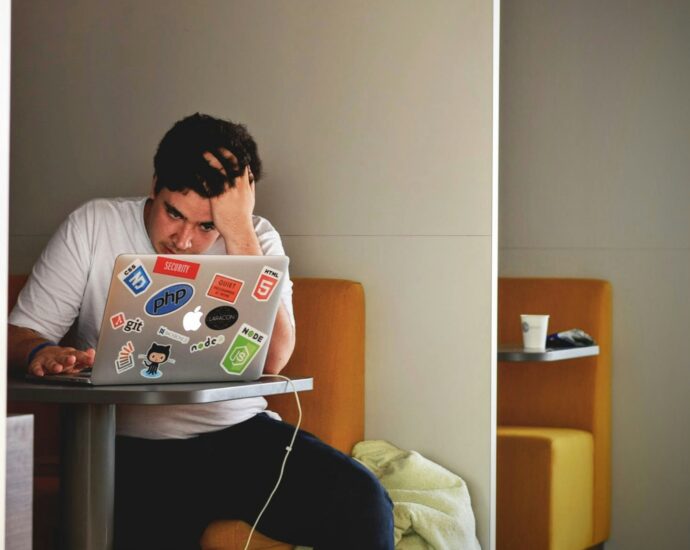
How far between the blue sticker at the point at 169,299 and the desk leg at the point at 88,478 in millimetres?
197

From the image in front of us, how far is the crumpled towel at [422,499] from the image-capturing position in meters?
2.38

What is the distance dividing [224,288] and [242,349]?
116 millimetres

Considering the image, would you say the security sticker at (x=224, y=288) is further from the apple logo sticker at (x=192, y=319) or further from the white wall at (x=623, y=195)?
the white wall at (x=623, y=195)

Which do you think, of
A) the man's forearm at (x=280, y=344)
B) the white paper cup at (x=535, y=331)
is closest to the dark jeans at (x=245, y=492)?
the man's forearm at (x=280, y=344)

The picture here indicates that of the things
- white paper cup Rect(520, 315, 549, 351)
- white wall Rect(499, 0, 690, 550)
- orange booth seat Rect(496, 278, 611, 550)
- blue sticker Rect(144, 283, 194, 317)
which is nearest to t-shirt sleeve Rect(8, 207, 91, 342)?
blue sticker Rect(144, 283, 194, 317)

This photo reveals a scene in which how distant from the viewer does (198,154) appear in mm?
2373

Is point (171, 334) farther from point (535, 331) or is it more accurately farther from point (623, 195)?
point (623, 195)

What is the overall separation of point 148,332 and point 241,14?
1433mm

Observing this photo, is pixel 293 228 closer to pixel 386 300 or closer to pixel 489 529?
pixel 386 300

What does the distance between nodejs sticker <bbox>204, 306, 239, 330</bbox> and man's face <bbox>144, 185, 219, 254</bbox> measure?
1.89ft

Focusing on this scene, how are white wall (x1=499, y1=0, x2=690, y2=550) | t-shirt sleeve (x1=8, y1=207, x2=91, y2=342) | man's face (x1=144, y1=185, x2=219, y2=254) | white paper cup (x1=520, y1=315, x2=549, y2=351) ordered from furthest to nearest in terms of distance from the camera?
white wall (x1=499, y1=0, x2=690, y2=550)
white paper cup (x1=520, y1=315, x2=549, y2=351)
man's face (x1=144, y1=185, x2=219, y2=254)
t-shirt sleeve (x1=8, y1=207, x2=91, y2=342)

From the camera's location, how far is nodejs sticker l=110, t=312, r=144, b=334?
5.57ft

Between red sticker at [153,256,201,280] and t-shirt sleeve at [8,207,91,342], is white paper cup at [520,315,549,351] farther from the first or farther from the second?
red sticker at [153,256,201,280]

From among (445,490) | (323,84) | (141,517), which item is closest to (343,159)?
(323,84)
